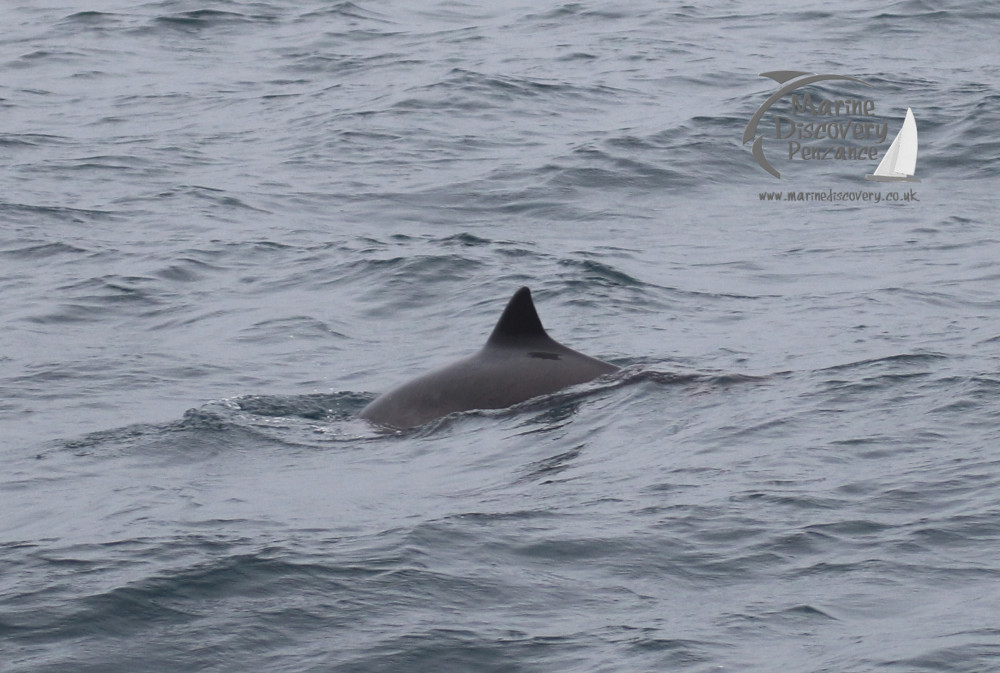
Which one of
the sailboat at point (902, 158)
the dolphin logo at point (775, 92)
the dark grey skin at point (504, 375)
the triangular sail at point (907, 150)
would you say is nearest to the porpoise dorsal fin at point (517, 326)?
the dark grey skin at point (504, 375)

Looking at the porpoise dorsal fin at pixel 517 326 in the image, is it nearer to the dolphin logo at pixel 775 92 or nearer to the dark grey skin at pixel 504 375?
the dark grey skin at pixel 504 375

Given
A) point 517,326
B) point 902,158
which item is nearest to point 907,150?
point 902,158

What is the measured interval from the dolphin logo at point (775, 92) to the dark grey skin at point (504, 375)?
10176mm

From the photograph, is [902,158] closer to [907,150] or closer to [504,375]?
[907,150]

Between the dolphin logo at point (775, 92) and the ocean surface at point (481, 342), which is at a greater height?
the dolphin logo at point (775, 92)

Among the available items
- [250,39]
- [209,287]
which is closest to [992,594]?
[209,287]

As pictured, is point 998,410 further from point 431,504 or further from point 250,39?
point 250,39

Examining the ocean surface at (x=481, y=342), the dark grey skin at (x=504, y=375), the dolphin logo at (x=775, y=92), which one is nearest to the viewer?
the ocean surface at (x=481, y=342)

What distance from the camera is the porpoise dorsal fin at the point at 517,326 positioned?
1073 centimetres

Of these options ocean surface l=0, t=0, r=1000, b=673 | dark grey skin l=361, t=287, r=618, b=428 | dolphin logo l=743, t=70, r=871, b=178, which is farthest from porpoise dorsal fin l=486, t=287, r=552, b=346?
dolphin logo l=743, t=70, r=871, b=178

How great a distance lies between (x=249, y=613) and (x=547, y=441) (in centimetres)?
311

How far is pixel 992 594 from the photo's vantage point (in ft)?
24.0

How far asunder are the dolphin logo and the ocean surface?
A: 0.25m

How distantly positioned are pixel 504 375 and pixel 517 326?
36cm
